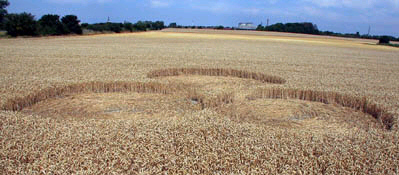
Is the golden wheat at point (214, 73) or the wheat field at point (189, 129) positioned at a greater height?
the golden wheat at point (214, 73)

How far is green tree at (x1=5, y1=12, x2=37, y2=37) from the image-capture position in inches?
1201

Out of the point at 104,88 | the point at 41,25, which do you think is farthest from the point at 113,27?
the point at 104,88

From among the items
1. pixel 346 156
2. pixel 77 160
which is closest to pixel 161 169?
pixel 77 160

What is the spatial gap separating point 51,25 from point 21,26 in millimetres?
5998

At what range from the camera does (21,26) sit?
30922 mm

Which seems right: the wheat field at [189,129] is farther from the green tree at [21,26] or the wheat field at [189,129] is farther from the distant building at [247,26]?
the distant building at [247,26]

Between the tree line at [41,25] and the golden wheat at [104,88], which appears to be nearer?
the golden wheat at [104,88]

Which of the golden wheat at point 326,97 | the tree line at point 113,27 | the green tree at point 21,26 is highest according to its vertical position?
the tree line at point 113,27

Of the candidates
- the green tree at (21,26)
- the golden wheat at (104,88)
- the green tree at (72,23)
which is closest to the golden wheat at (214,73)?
the golden wheat at (104,88)

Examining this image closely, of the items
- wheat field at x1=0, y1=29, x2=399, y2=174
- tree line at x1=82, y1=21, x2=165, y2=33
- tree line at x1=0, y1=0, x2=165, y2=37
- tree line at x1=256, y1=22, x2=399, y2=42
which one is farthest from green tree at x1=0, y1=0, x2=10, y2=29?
tree line at x1=256, y1=22, x2=399, y2=42

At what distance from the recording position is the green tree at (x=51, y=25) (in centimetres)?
3413

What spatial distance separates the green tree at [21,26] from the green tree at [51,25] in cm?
155

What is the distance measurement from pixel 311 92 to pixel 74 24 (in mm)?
42208

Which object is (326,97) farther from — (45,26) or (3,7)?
(3,7)
